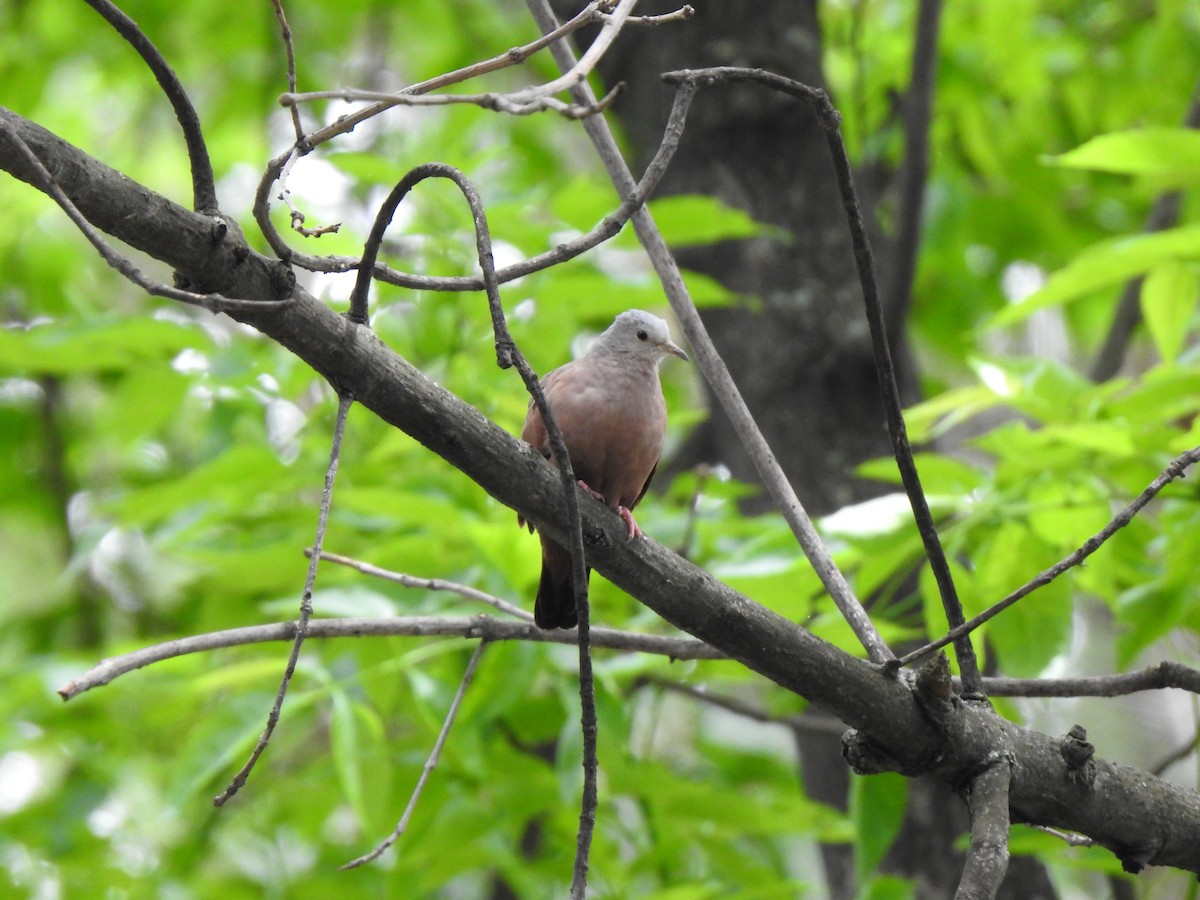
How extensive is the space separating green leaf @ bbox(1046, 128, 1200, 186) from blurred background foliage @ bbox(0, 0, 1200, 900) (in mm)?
11

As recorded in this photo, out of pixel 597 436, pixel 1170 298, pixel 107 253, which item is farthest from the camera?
pixel 597 436

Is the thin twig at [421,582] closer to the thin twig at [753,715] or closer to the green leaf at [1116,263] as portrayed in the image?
the thin twig at [753,715]

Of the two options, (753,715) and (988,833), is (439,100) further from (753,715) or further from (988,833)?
(753,715)

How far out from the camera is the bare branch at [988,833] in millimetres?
2008

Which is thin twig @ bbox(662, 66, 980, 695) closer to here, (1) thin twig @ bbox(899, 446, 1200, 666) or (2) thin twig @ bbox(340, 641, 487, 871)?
(1) thin twig @ bbox(899, 446, 1200, 666)

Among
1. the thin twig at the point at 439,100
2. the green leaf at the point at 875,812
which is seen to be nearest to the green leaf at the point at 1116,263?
the green leaf at the point at 875,812

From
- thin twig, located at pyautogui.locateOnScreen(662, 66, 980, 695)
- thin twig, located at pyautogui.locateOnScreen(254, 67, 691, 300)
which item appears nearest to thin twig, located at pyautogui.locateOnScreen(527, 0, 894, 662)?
thin twig, located at pyautogui.locateOnScreen(662, 66, 980, 695)

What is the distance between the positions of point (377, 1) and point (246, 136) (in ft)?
6.59

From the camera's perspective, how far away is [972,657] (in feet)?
8.29

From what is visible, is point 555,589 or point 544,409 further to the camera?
point 555,589

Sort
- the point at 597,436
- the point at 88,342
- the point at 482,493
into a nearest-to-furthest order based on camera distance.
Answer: the point at 597,436 < the point at 88,342 < the point at 482,493

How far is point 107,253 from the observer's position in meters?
1.39

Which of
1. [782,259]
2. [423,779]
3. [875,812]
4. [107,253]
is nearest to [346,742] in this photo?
[423,779]

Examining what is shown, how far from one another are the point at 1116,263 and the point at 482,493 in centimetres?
219
